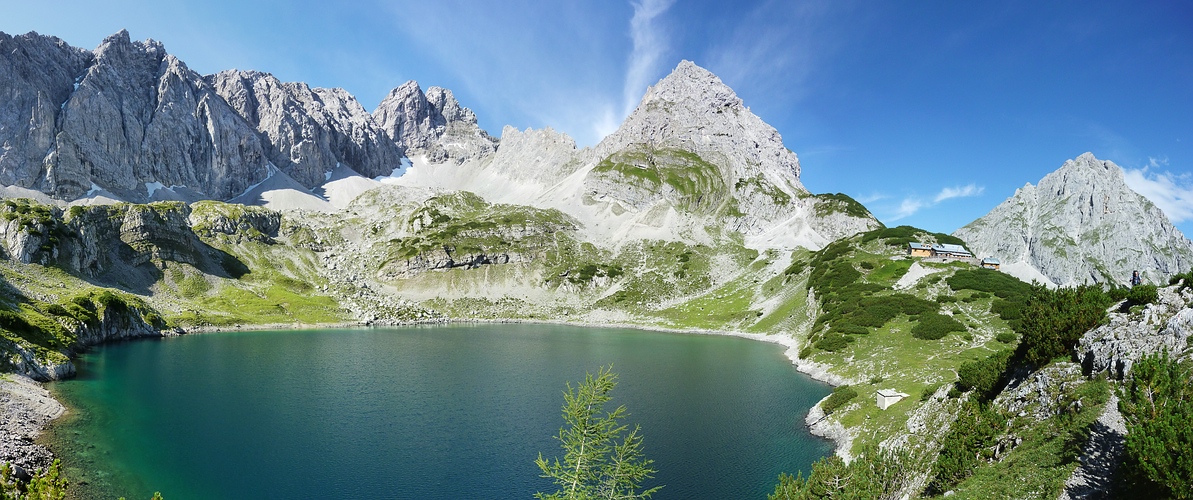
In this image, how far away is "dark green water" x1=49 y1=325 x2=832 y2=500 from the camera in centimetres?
3481

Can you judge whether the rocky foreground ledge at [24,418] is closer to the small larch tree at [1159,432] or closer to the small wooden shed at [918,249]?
the small larch tree at [1159,432]

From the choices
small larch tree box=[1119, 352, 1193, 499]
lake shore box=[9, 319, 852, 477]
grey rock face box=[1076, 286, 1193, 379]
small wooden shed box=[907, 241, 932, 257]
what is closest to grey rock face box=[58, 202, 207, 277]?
lake shore box=[9, 319, 852, 477]

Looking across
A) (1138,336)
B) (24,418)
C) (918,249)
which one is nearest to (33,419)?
(24,418)

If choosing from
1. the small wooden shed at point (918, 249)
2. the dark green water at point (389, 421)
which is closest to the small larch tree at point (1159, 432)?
the dark green water at point (389, 421)

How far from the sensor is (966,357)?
186 feet

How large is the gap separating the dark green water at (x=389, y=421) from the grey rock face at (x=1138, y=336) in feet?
66.2

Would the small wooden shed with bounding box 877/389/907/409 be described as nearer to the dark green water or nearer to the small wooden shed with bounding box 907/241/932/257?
the dark green water

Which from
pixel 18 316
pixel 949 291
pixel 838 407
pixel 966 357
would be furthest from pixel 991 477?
pixel 18 316

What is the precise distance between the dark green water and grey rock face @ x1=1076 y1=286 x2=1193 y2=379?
795 inches

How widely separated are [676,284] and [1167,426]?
17746cm

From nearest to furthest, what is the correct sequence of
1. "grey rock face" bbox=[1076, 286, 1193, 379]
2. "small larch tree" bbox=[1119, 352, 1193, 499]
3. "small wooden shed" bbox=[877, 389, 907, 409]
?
"small larch tree" bbox=[1119, 352, 1193, 499] → "grey rock face" bbox=[1076, 286, 1193, 379] → "small wooden shed" bbox=[877, 389, 907, 409]

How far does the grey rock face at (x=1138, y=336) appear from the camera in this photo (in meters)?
20.8

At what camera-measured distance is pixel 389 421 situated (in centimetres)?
4884

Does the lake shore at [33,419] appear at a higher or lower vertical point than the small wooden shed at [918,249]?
lower
